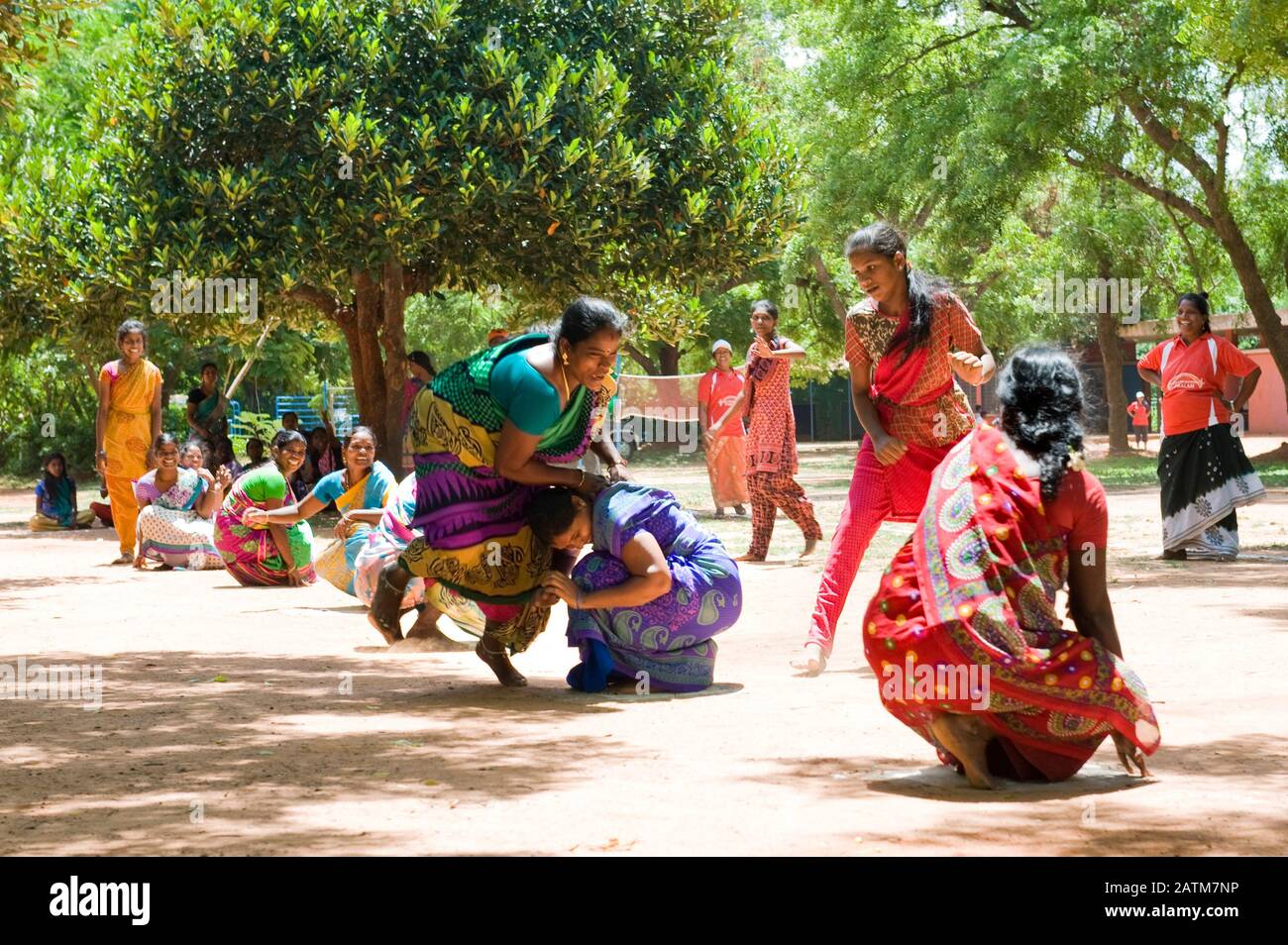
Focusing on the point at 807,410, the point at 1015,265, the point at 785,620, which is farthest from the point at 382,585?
the point at 807,410

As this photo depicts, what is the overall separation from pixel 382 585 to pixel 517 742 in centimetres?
174

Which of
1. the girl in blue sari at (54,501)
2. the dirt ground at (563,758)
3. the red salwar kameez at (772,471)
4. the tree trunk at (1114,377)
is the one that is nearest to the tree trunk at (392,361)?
the girl in blue sari at (54,501)

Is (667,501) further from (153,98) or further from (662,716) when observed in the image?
(153,98)

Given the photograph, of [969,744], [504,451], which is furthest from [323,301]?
[969,744]

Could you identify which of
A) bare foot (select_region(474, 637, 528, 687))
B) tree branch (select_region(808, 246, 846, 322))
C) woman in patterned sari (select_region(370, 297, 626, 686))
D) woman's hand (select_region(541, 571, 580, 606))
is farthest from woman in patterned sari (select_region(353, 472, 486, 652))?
tree branch (select_region(808, 246, 846, 322))

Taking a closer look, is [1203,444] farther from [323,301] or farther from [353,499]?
[323,301]

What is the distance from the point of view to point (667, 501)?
6.70m

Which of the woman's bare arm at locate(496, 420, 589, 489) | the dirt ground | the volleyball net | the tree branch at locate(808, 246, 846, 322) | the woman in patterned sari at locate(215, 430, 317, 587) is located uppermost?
the tree branch at locate(808, 246, 846, 322)

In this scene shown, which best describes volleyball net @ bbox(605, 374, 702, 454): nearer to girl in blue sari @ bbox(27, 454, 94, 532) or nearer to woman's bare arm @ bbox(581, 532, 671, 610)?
girl in blue sari @ bbox(27, 454, 94, 532)

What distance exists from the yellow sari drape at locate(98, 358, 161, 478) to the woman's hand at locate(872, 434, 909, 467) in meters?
9.01

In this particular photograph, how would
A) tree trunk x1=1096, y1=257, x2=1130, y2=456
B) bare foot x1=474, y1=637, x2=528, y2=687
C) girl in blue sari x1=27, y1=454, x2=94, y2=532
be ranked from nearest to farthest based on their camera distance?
1. bare foot x1=474, y1=637, x2=528, y2=687
2. girl in blue sari x1=27, y1=454, x2=94, y2=532
3. tree trunk x1=1096, y1=257, x2=1130, y2=456

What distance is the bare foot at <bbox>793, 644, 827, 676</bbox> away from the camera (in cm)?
630

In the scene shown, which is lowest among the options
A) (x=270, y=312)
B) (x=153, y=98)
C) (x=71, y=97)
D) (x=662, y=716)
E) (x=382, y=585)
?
(x=662, y=716)

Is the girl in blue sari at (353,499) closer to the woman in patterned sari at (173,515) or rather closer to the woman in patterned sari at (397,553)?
the woman in patterned sari at (397,553)
